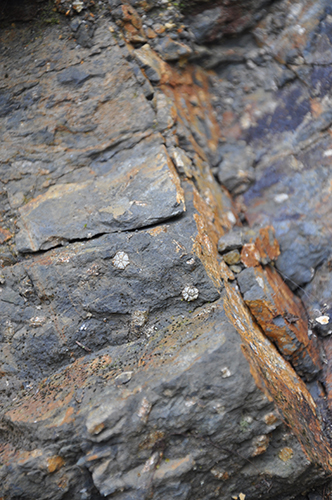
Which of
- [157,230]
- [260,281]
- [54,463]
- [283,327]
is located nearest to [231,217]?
[260,281]

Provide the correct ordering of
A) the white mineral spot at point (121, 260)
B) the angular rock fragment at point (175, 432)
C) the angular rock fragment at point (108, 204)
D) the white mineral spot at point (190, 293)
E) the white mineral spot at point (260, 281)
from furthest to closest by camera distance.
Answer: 1. the white mineral spot at point (260, 281)
2. the angular rock fragment at point (108, 204)
3. the white mineral spot at point (121, 260)
4. the white mineral spot at point (190, 293)
5. the angular rock fragment at point (175, 432)

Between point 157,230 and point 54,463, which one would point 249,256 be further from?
point 54,463

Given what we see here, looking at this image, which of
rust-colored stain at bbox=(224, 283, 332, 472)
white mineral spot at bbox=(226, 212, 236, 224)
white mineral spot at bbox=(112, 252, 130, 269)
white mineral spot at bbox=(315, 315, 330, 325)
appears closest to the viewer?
rust-colored stain at bbox=(224, 283, 332, 472)

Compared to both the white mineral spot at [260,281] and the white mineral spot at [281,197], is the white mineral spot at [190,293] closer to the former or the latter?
the white mineral spot at [260,281]

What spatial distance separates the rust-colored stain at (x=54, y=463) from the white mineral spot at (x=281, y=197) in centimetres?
303

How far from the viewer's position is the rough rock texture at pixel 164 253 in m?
2.52

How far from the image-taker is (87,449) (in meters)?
2.53

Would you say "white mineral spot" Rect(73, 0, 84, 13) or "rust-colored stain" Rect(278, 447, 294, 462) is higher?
"white mineral spot" Rect(73, 0, 84, 13)

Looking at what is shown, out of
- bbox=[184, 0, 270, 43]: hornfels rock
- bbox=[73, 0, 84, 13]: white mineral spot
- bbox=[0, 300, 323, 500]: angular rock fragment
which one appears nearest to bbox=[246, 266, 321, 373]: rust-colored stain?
bbox=[0, 300, 323, 500]: angular rock fragment

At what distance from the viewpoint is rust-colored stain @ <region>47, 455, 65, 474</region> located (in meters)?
2.53

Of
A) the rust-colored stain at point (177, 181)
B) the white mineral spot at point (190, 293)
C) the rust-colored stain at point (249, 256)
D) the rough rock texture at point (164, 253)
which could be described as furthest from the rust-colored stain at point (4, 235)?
the rust-colored stain at point (249, 256)

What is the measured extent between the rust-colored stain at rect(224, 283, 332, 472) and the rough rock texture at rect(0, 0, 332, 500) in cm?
2

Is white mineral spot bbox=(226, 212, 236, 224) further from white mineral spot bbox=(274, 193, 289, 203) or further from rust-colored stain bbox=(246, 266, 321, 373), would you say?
rust-colored stain bbox=(246, 266, 321, 373)

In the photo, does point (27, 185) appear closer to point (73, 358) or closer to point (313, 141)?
point (73, 358)
